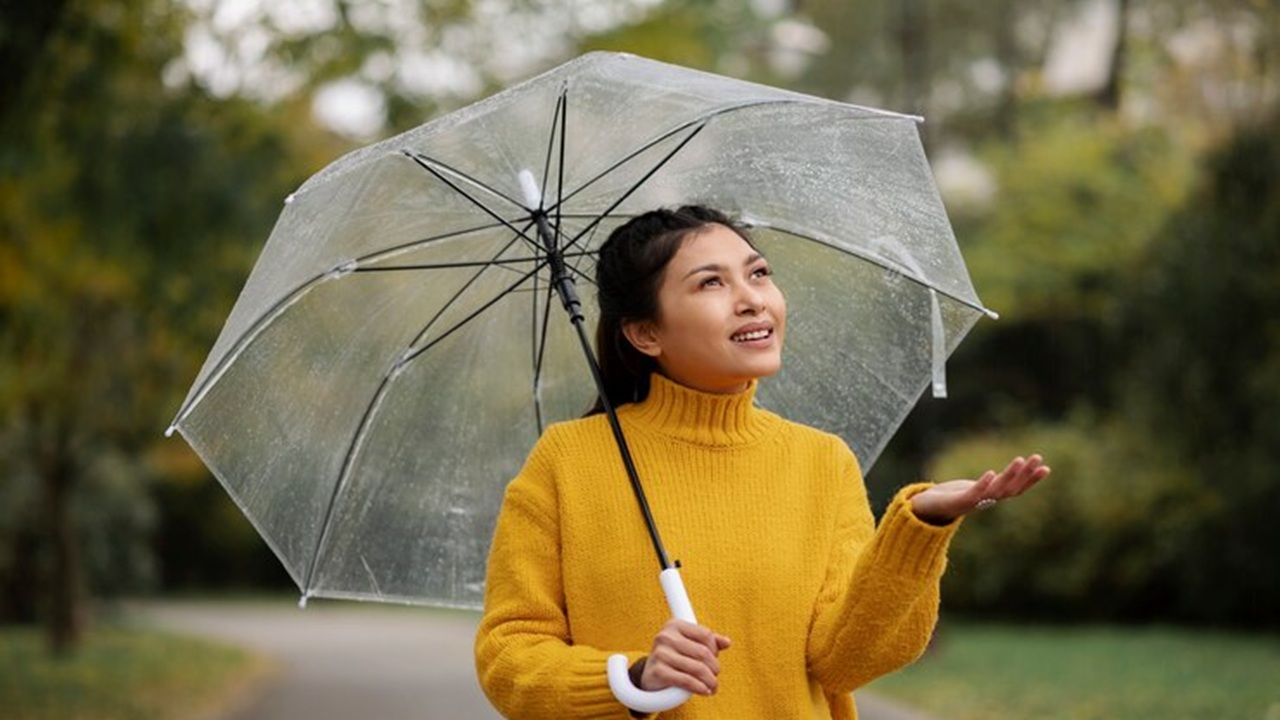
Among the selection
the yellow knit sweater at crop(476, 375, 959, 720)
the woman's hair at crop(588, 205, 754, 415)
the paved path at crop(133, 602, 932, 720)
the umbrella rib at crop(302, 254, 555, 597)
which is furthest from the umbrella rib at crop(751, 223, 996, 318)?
the paved path at crop(133, 602, 932, 720)

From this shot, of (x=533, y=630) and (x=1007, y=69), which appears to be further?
(x=1007, y=69)

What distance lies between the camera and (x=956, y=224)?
90.6 ft

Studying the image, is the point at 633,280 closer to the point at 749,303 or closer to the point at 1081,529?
the point at 749,303

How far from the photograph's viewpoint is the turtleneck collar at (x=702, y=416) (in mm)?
3377

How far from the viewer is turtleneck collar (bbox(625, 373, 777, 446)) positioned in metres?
3.38

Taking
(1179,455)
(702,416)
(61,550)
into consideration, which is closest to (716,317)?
(702,416)

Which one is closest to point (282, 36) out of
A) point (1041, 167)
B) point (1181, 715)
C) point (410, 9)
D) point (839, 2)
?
point (410, 9)

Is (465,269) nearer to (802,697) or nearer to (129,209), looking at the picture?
(802,697)

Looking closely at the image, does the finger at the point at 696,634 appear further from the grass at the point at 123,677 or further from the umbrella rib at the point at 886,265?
the grass at the point at 123,677

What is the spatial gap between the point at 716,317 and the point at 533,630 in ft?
2.13

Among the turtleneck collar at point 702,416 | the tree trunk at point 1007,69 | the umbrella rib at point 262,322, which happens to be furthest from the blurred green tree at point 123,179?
the tree trunk at point 1007,69

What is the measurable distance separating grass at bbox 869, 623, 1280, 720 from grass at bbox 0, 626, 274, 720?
592 cm

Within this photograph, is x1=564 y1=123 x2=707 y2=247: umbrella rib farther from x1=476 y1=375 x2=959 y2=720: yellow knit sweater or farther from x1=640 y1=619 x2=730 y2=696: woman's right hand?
x1=640 y1=619 x2=730 y2=696: woman's right hand

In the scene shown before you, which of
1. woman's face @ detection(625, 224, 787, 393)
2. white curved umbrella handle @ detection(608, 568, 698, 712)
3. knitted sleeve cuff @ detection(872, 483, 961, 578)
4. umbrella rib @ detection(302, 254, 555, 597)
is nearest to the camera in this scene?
white curved umbrella handle @ detection(608, 568, 698, 712)
